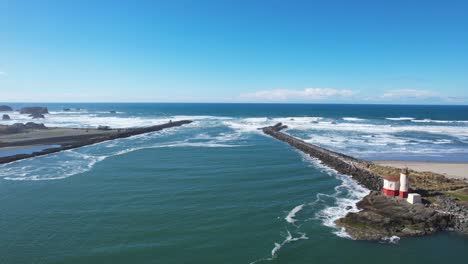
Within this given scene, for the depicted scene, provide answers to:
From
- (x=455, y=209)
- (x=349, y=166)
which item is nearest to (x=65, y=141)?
(x=349, y=166)

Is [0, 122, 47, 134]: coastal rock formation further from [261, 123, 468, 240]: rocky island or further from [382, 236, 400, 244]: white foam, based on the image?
[382, 236, 400, 244]: white foam

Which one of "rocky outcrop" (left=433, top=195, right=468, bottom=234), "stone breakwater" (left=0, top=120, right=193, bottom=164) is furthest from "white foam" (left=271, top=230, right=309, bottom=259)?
"stone breakwater" (left=0, top=120, right=193, bottom=164)

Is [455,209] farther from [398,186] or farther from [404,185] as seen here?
[398,186]

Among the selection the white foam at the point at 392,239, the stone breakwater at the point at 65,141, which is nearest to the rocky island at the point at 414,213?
the white foam at the point at 392,239

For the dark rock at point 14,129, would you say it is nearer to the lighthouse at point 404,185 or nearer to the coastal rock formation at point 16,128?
the coastal rock formation at point 16,128

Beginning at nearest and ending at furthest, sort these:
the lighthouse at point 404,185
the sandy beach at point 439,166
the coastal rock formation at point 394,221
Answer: the coastal rock formation at point 394,221 → the lighthouse at point 404,185 → the sandy beach at point 439,166

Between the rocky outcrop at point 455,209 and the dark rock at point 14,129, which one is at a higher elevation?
the dark rock at point 14,129

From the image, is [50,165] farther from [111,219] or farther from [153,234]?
[153,234]
